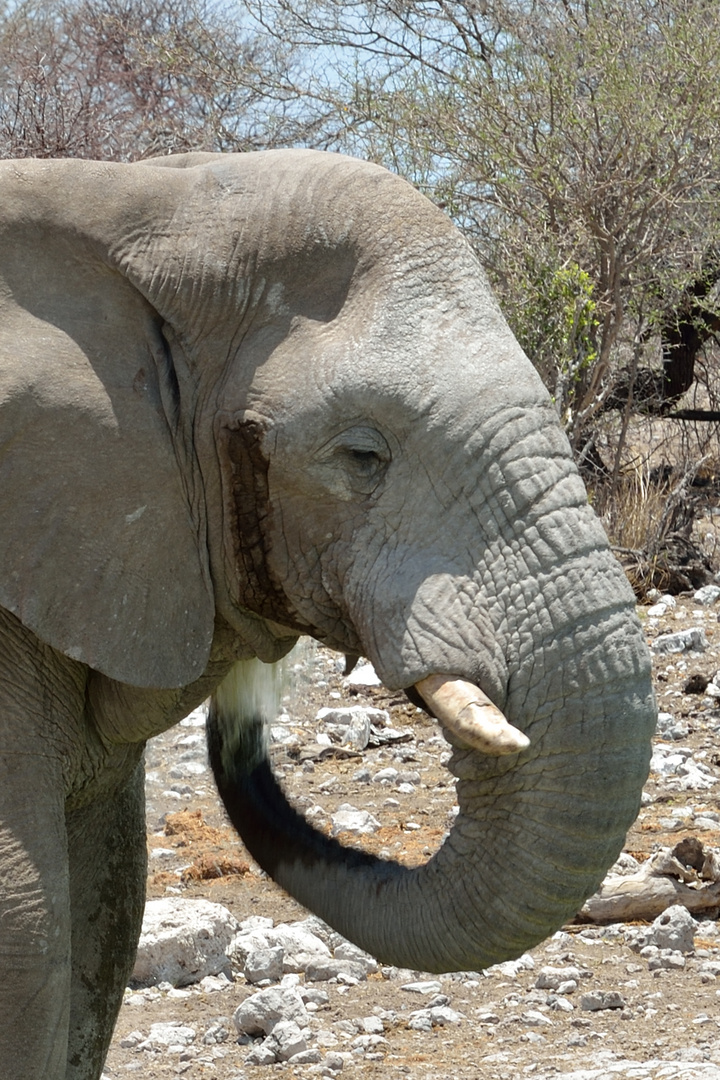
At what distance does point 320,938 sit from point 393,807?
5.19ft

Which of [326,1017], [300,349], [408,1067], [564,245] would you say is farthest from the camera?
[564,245]

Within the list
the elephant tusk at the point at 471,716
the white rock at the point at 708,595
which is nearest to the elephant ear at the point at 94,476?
the elephant tusk at the point at 471,716

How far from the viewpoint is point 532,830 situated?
2689 millimetres

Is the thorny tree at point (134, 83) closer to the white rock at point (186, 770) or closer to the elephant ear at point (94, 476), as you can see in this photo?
the white rock at point (186, 770)

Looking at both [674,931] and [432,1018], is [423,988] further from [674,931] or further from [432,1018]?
[674,931]

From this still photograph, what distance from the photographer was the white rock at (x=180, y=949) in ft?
15.9

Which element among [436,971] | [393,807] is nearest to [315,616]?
[436,971]

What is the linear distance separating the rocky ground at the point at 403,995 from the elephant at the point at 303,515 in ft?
3.84

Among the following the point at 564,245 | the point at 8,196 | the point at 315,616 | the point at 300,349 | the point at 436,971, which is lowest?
the point at 436,971

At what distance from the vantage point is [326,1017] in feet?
15.0

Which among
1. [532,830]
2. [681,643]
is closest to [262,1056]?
[532,830]

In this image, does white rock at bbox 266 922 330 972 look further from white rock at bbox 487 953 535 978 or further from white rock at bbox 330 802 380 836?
white rock at bbox 330 802 380 836

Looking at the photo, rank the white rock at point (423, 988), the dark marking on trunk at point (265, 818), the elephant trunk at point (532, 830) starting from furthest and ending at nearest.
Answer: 1. the white rock at point (423, 988)
2. the dark marking on trunk at point (265, 818)
3. the elephant trunk at point (532, 830)

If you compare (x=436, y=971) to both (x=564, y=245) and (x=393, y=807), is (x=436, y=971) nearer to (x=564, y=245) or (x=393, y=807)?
(x=393, y=807)
